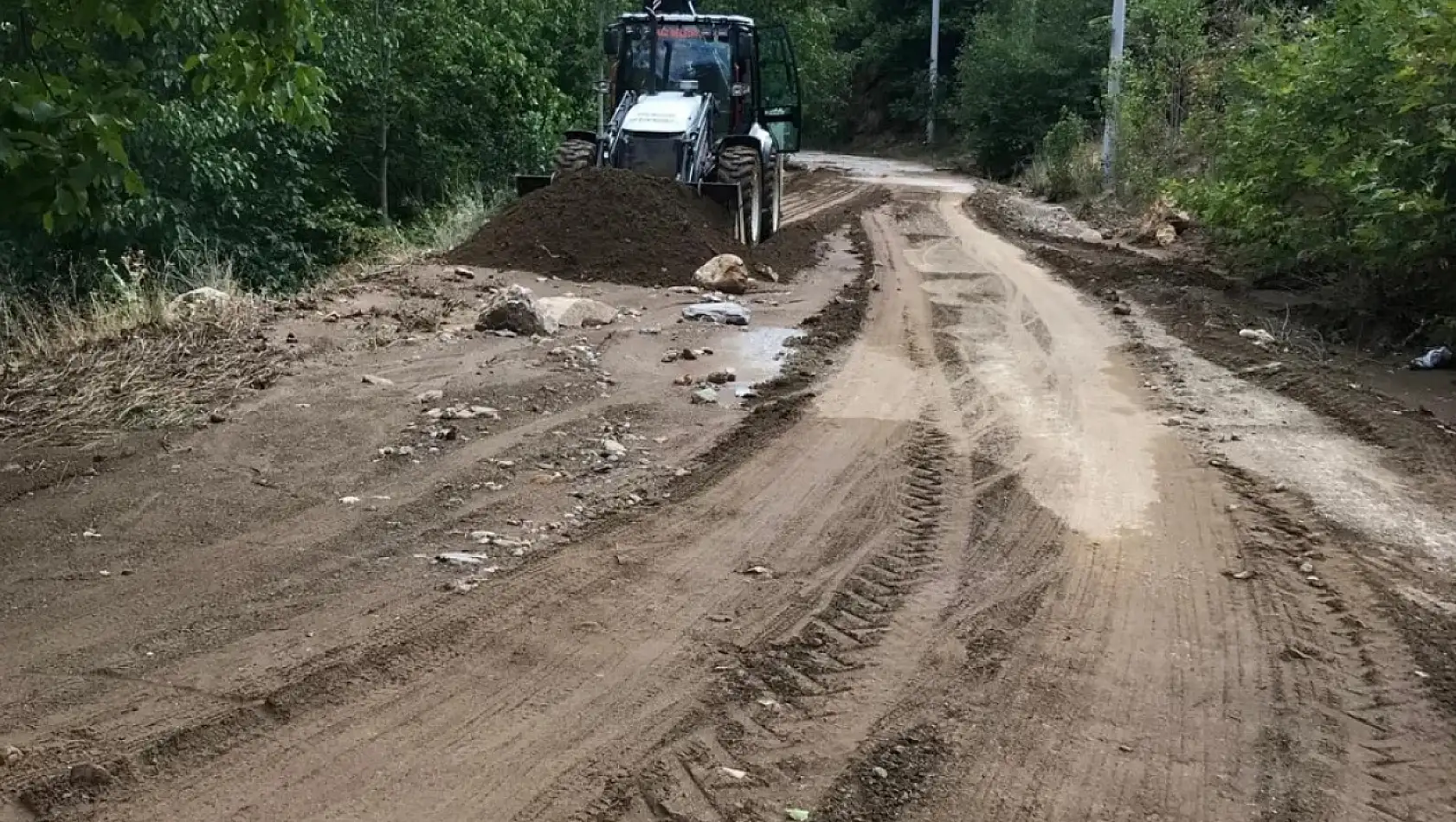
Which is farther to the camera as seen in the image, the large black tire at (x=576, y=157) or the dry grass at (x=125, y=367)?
the large black tire at (x=576, y=157)

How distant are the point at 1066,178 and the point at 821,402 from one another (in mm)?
19369

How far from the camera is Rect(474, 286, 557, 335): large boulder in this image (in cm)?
991

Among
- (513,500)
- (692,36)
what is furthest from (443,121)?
(513,500)

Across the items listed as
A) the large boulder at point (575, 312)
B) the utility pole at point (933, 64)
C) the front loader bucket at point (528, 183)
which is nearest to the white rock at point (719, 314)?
the large boulder at point (575, 312)

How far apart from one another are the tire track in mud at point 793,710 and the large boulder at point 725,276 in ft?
24.7

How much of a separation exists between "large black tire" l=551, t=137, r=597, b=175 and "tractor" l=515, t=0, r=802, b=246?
1cm

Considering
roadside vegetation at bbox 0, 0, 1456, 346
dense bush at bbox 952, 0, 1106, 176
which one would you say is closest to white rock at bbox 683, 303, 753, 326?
roadside vegetation at bbox 0, 0, 1456, 346

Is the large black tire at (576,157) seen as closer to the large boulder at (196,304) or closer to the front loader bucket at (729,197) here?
the front loader bucket at (729,197)

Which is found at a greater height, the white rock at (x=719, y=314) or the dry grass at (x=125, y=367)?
the dry grass at (x=125, y=367)

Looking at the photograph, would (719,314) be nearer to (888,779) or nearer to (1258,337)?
(1258,337)

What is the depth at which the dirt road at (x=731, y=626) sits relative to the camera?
3.49 m

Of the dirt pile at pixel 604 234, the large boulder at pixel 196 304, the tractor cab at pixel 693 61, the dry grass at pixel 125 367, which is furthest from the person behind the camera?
the tractor cab at pixel 693 61

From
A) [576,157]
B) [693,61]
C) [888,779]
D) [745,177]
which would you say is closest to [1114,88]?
[693,61]

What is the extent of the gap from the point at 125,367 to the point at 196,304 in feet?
5.57
